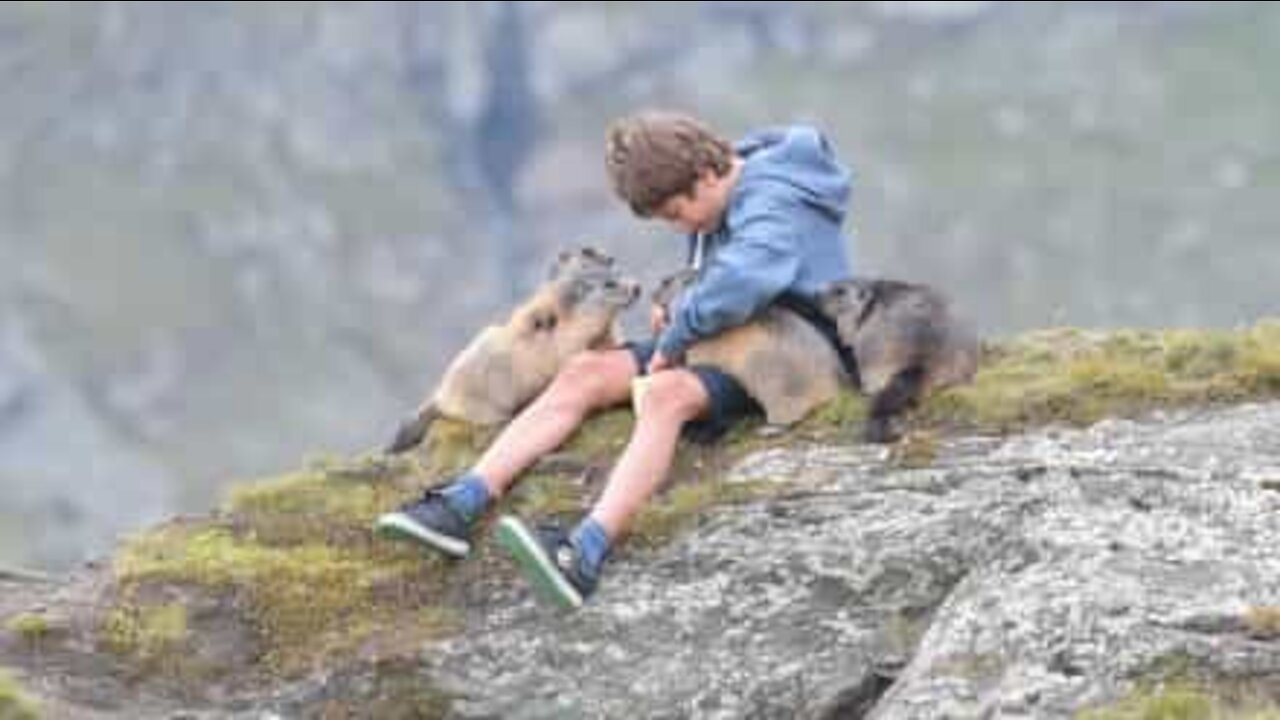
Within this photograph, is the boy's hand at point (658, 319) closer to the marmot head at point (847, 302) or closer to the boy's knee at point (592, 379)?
the boy's knee at point (592, 379)

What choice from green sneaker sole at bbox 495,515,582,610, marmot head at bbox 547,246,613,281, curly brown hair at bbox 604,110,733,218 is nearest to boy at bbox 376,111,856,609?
curly brown hair at bbox 604,110,733,218

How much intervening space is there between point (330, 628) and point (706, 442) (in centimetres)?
306

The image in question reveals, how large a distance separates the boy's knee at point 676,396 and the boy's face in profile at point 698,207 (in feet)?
3.19

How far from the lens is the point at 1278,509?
564 inches

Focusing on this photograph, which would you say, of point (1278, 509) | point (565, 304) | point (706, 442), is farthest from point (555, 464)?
point (1278, 509)

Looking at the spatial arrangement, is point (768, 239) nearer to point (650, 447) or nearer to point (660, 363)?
point (660, 363)

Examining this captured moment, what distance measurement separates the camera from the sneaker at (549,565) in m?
14.7

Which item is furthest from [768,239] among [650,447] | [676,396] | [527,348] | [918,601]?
[918,601]

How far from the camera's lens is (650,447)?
1605 cm

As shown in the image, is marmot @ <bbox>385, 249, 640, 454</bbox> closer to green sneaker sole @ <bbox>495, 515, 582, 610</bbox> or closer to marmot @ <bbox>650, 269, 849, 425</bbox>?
marmot @ <bbox>650, 269, 849, 425</bbox>

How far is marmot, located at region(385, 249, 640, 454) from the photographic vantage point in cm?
1805

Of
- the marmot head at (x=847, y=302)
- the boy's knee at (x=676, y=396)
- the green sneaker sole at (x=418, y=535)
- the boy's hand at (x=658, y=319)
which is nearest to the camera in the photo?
the green sneaker sole at (x=418, y=535)

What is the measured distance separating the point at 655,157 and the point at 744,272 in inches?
35.7

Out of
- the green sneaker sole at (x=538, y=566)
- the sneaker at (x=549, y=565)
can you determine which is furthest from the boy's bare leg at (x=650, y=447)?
the green sneaker sole at (x=538, y=566)
